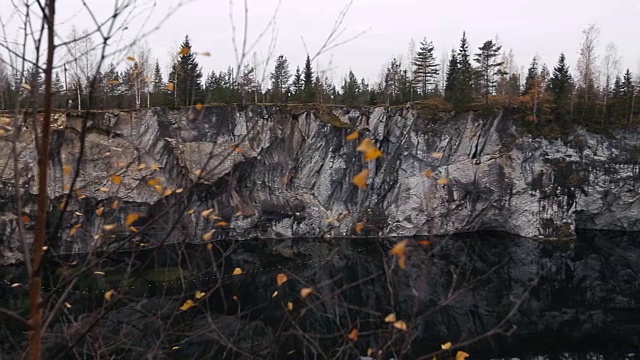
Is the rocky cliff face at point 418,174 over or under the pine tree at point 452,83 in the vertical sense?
under

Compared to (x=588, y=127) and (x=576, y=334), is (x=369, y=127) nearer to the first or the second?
(x=588, y=127)

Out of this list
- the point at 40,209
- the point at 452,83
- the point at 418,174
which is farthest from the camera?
the point at 452,83

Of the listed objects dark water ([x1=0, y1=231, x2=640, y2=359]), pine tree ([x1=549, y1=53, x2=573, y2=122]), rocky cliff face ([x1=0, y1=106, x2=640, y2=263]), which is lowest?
dark water ([x1=0, y1=231, x2=640, y2=359])

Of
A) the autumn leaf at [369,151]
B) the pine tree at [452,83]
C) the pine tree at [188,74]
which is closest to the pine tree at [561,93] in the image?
the pine tree at [452,83]

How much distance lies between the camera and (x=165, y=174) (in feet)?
84.7

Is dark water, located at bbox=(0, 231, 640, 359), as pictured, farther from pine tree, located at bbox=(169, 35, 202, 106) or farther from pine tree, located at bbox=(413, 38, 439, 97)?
pine tree, located at bbox=(413, 38, 439, 97)

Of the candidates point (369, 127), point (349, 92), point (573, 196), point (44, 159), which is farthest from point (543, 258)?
point (44, 159)

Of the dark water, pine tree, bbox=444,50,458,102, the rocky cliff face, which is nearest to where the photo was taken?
the dark water

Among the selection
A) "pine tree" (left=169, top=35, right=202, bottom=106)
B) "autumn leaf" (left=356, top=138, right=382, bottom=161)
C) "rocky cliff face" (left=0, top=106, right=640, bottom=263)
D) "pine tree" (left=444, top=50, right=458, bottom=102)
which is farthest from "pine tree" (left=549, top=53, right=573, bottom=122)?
"autumn leaf" (left=356, top=138, right=382, bottom=161)

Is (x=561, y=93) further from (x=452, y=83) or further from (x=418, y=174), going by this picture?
(x=418, y=174)

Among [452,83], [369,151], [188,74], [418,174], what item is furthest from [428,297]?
[452,83]

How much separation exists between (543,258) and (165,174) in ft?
63.2

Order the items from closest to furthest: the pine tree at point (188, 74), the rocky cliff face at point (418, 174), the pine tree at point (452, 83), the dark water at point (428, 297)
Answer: the pine tree at point (188, 74), the dark water at point (428, 297), the rocky cliff face at point (418, 174), the pine tree at point (452, 83)

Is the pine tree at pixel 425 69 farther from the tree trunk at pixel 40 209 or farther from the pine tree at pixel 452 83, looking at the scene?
the tree trunk at pixel 40 209
